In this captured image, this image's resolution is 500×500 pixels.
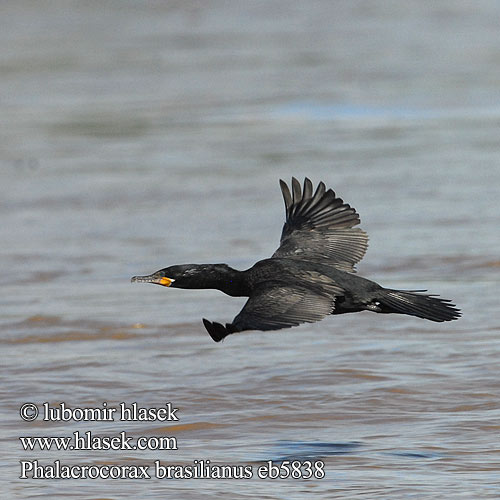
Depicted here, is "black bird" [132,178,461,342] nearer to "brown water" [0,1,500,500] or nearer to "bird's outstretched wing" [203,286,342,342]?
"bird's outstretched wing" [203,286,342,342]

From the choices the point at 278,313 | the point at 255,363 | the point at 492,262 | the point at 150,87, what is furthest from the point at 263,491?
the point at 150,87

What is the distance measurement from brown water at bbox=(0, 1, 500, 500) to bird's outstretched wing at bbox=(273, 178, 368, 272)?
77 centimetres

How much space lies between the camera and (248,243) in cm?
1164

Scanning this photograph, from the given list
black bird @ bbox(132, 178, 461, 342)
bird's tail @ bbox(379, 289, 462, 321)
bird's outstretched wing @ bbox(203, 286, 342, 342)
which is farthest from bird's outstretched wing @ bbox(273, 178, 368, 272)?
bird's outstretched wing @ bbox(203, 286, 342, 342)

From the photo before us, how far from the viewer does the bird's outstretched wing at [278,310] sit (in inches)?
257

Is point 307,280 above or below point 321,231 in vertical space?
below

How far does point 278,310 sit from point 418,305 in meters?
0.88

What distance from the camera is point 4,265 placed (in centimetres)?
1140

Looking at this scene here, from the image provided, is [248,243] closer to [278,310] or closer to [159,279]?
[159,279]

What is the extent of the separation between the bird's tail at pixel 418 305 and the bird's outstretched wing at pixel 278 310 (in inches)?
11.9

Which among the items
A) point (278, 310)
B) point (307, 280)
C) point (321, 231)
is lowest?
point (278, 310)

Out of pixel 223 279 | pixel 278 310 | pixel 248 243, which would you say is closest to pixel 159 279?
pixel 223 279

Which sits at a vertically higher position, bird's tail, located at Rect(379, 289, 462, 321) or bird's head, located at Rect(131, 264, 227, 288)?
bird's head, located at Rect(131, 264, 227, 288)

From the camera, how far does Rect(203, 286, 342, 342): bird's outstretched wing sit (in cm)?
653
